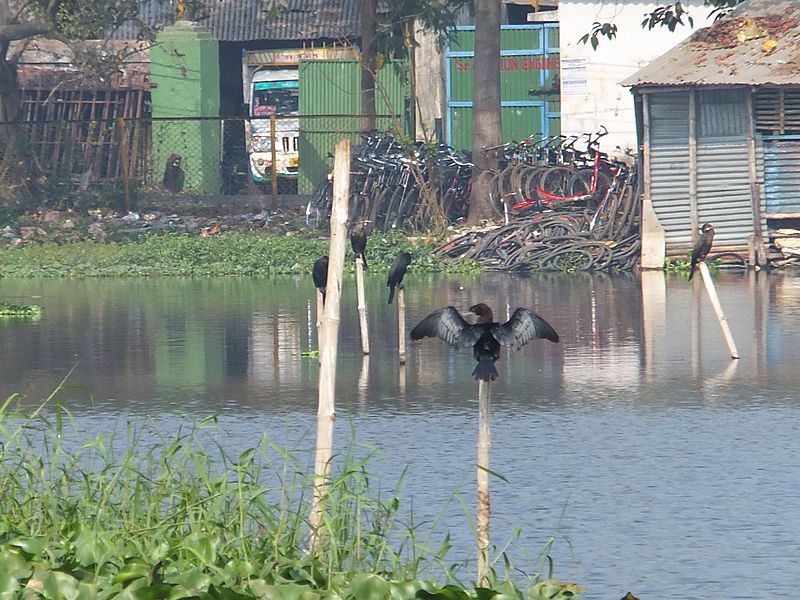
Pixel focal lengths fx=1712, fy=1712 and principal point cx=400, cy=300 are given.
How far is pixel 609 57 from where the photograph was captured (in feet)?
111

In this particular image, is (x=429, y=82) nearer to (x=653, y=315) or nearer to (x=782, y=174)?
(x=782, y=174)

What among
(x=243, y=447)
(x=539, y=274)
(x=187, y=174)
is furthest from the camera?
(x=187, y=174)

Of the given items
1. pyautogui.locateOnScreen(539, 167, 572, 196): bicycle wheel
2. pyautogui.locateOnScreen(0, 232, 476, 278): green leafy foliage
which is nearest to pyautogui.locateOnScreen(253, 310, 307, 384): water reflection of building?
pyautogui.locateOnScreen(0, 232, 476, 278): green leafy foliage

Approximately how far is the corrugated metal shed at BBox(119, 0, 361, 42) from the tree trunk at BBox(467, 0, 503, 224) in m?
8.06

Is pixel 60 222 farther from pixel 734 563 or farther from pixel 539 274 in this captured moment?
pixel 734 563

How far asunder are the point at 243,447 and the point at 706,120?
16007 mm

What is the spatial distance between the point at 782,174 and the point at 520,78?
33.6 feet

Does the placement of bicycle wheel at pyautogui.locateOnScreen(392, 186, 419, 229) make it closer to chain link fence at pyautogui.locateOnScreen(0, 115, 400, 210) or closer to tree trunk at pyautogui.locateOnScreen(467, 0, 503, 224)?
tree trunk at pyautogui.locateOnScreen(467, 0, 503, 224)

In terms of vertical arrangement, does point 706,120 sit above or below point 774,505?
above

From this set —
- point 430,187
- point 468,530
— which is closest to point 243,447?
point 468,530

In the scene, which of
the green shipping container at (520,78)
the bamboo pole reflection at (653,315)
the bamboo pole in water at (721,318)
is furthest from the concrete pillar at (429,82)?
the bamboo pole in water at (721,318)

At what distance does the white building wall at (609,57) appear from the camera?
1328 inches

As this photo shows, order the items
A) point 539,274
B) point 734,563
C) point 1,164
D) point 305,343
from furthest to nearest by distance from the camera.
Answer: point 1,164
point 539,274
point 305,343
point 734,563

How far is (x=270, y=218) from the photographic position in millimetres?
30797
